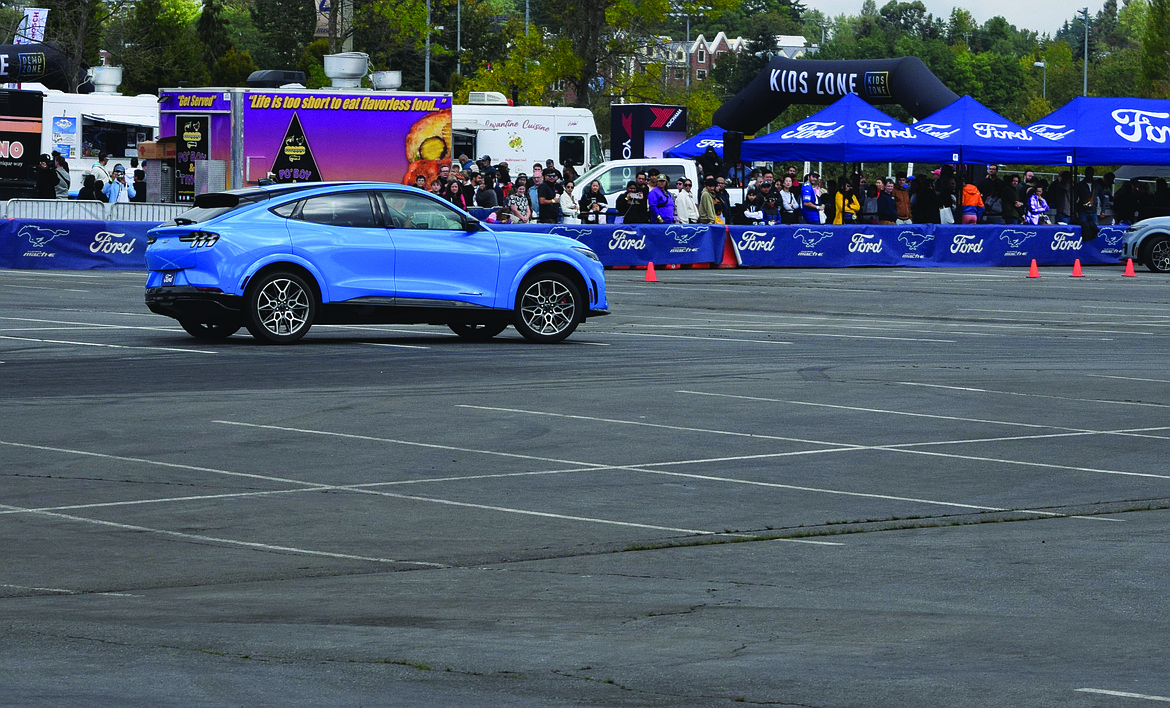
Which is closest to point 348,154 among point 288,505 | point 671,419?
point 671,419

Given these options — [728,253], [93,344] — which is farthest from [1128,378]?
[728,253]

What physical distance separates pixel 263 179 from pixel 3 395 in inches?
790

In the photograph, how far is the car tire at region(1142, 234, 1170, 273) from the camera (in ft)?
111

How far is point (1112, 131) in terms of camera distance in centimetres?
3694

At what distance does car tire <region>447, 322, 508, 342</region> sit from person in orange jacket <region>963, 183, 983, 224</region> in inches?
786

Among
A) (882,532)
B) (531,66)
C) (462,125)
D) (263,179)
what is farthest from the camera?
(531,66)

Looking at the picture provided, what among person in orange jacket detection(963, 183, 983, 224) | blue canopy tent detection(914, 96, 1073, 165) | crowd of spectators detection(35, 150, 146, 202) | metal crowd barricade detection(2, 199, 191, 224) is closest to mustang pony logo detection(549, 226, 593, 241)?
metal crowd barricade detection(2, 199, 191, 224)

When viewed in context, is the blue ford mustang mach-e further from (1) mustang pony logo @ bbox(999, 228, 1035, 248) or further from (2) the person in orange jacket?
(2) the person in orange jacket

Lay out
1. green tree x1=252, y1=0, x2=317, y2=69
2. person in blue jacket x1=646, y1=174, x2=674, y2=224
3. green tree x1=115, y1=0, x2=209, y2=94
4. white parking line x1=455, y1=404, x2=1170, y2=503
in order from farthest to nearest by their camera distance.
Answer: green tree x1=252, y1=0, x2=317, y2=69, green tree x1=115, y1=0, x2=209, y2=94, person in blue jacket x1=646, y1=174, x2=674, y2=224, white parking line x1=455, y1=404, x2=1170, y2=503

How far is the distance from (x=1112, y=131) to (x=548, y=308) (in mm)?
22669

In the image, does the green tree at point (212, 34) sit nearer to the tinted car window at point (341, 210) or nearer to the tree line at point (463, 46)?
the tree line at point (463, 46)

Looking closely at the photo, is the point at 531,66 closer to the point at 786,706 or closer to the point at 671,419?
the point at 671,419

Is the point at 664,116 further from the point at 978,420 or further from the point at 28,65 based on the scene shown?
the point at 978,420

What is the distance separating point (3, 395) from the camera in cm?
1310
